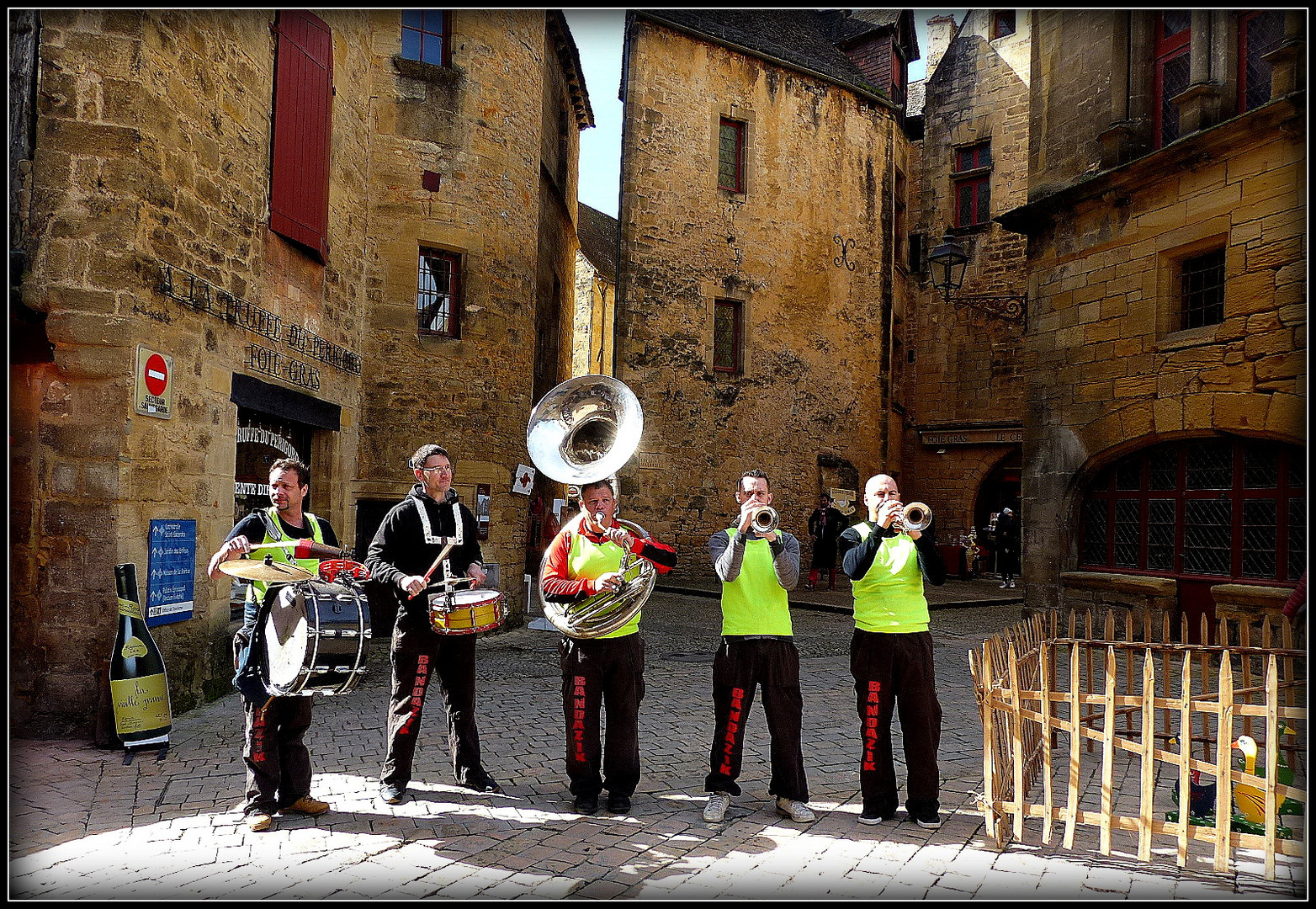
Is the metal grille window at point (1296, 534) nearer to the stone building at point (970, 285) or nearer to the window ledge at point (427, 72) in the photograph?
the window ledge at point (427, 72)

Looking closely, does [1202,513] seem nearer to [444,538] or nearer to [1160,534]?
[1160,534]

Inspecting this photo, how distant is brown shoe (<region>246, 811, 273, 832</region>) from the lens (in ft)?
14.1

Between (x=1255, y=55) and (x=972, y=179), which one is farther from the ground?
(x=972, y=179)

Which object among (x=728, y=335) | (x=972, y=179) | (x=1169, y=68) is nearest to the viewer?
(x=1169, y=68)

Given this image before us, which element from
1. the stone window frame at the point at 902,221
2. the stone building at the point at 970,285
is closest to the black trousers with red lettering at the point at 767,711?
the stone building at the point at 970,285

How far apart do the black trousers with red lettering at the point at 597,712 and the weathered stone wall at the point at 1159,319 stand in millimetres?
6732

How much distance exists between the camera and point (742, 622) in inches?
182

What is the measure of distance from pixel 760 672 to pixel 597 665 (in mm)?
825

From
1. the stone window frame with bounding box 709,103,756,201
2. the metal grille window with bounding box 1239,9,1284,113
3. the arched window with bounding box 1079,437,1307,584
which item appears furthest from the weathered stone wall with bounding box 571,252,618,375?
the metal grille window with bounding box 1239,9,1284,113

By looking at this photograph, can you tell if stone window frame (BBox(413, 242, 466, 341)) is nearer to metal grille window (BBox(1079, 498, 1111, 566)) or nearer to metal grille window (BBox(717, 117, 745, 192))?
metal grille window (BBox(1079, 498, 1111, 566))

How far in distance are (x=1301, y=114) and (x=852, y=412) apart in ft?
41.5

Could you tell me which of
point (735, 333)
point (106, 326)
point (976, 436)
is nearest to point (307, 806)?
point (106, 326)

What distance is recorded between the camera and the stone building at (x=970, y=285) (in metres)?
20.9

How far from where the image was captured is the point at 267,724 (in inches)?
175
